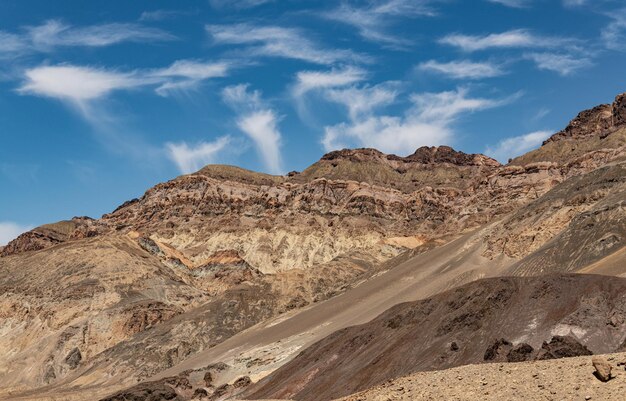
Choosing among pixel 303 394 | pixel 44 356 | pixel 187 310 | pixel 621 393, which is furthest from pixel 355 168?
pixel 621 393

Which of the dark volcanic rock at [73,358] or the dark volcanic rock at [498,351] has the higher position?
the dark volcanic rock at [73,358]

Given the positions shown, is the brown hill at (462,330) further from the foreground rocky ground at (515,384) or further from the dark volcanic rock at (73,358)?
the dark volcanic rock at (73,358)

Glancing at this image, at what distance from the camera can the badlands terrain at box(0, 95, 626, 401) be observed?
39719 mm

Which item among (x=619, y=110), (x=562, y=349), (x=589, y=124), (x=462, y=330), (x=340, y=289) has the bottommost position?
(x=562, y=349)

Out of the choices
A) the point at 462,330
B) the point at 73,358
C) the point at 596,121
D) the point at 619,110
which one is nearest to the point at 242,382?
the point at 462,330

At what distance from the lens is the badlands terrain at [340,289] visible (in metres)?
39.7

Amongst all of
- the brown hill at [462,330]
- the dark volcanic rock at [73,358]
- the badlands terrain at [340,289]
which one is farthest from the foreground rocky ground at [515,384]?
the dark volcanic rock at [73,358]

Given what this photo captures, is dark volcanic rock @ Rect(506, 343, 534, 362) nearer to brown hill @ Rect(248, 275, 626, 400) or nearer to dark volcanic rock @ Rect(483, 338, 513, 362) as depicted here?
dark volcanic rock @ Rect(483, 338, 513, 362)

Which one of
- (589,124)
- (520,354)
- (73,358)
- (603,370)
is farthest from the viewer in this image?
(589,124)

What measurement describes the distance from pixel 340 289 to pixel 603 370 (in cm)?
8503

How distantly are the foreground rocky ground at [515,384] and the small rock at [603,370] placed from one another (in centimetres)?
11

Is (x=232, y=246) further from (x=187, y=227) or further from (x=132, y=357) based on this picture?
(x=132, y=357)

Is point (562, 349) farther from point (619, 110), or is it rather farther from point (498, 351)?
point (619, 110)

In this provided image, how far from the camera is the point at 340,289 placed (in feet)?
327
